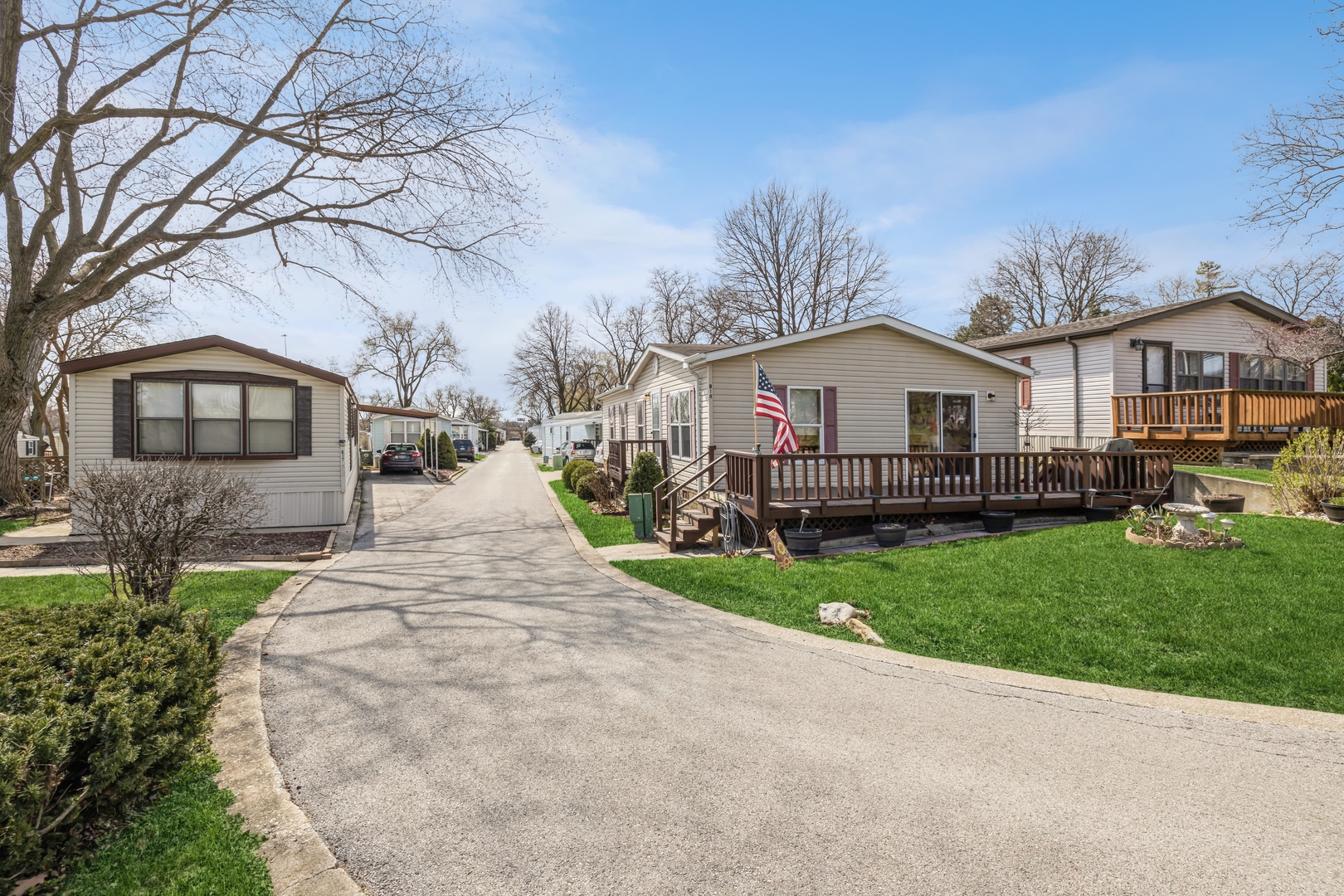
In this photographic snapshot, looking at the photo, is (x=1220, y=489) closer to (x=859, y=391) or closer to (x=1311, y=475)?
(x=1311, y=475)

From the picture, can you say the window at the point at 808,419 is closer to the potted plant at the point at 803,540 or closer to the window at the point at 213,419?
the potted plant at the point at 803,540

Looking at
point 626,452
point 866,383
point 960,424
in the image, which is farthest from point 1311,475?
point 626,452

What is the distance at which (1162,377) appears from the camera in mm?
18188

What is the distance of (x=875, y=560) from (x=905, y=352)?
20.0ft

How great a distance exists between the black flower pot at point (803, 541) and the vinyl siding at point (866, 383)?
10.9 feet

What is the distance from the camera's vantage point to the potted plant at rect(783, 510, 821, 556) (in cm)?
969

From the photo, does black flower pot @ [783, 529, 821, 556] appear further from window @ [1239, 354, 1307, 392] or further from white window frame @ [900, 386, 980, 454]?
window @ [1239, 354, 1307, 392]

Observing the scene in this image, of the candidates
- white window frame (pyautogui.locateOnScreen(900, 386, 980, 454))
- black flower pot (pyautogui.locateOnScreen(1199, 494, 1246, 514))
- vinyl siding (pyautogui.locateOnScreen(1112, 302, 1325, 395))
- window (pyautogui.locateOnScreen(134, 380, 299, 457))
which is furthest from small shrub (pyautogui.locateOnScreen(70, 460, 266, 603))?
vinyl siding (pyautogui.locateOnScreen(1112, 302, 1325, 395))

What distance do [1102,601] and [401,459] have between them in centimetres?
2648

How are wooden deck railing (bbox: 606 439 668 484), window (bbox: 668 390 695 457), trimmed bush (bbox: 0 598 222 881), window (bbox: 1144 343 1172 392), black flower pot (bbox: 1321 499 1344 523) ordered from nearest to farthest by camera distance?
trimmed bush (bbox: 0 598 222 881), black flower pot (bbox: 1321 499 1344 523), window (bbox: 668 390 695 457), wooden deck railing (bbox: 606 439 668 484), window (bbox: 1144 343 1172 392)

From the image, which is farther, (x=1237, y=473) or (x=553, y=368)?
(x=553, y=368)

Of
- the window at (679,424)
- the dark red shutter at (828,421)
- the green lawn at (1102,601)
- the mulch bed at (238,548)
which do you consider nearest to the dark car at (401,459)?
the mulch bed at (238,548)

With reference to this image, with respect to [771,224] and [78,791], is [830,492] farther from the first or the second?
[771,224]

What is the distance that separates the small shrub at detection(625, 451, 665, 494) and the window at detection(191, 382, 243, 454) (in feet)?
26.8
